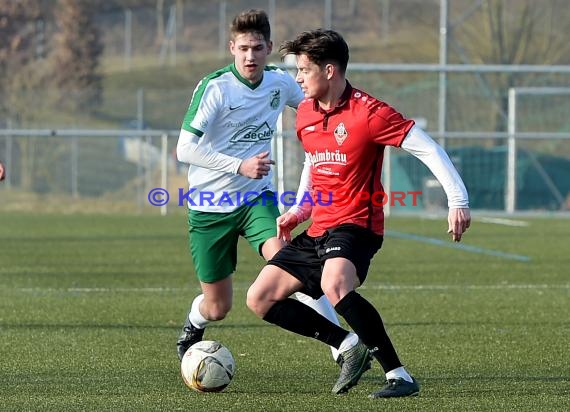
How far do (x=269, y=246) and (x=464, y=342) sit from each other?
1.70 meters

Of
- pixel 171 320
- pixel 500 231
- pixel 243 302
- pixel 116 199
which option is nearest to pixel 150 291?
pixel 243 302

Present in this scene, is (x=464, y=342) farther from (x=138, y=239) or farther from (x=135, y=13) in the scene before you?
(x=135, y=13)

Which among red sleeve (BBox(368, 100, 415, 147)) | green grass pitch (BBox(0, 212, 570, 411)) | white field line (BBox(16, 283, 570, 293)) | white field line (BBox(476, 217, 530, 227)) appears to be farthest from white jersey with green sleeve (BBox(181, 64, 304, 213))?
white field line (BBox(476, 217, 530, 227))

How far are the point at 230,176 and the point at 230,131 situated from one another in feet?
0.82

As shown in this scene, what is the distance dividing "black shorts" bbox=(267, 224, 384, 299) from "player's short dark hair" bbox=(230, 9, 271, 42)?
1.27 metres

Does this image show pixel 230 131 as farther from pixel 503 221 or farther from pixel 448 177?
pixel 503 221

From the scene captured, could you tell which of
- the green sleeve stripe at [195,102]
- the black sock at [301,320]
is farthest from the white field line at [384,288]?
the black sock at [301,320]

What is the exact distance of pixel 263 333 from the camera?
808 cm

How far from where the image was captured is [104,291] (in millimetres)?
10648

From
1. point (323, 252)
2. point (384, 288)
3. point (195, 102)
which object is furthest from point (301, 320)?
point (384, 288)

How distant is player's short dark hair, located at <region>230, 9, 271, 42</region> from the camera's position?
6531 mm

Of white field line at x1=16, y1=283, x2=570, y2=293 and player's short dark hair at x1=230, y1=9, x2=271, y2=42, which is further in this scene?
white field line at x1=16, y1=283, x2=570, y2=293

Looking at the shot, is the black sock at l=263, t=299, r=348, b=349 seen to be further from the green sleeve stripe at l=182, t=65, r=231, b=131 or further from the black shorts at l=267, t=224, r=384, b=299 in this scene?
the green sleeve stripe at l=182, t=65, r=231, b=131

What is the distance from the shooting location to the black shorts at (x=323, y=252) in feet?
18.6
